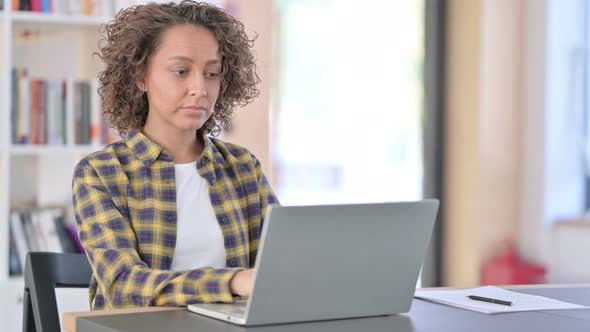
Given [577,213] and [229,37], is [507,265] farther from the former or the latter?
[229,37]

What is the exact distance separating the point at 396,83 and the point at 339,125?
0.34 m

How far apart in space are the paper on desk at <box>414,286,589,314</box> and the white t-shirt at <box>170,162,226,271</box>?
39 centimetres

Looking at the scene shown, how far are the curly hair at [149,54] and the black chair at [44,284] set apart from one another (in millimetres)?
374

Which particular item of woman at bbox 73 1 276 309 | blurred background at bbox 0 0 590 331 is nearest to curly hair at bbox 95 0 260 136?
woman at bbox 73 1 276 309

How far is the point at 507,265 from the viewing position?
14.3ft

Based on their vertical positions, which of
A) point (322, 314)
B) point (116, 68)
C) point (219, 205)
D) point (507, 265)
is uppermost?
point (116, 68)

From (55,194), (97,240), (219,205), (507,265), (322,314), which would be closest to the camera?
(322,314)

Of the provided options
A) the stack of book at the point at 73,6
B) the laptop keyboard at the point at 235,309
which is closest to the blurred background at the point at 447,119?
the stack of book at the point at 73,6

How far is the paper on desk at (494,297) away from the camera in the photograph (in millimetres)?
1589

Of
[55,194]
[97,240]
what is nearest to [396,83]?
[55,194]

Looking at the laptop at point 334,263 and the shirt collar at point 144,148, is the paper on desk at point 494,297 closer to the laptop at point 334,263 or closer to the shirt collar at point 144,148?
the laptop at point 334,263

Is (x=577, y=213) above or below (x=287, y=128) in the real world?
below

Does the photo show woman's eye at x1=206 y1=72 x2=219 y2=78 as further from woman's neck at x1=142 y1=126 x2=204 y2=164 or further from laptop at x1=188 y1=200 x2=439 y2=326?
laptop at x1=188 y1=200 x2=439 y2=326

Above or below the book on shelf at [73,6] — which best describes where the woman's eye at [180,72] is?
below
